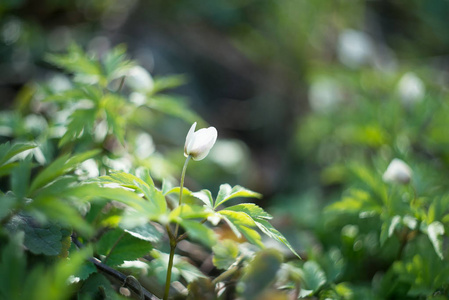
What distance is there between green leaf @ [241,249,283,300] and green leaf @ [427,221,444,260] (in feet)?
2.08

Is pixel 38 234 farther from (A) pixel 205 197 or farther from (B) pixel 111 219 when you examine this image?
(A) pixel 205 197

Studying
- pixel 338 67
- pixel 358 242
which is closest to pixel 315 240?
pixel 358 242

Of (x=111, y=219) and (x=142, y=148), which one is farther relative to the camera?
(x=142, y=148)

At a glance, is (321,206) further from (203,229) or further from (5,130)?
(5,130)

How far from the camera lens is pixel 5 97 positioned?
289cm

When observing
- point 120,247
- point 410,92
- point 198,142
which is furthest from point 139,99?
point 410,92

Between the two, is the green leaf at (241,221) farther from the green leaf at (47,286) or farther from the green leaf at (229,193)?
the green leaf at (47,286)

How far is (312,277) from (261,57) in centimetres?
278

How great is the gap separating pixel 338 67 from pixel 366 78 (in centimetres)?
43

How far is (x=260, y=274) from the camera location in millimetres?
1354

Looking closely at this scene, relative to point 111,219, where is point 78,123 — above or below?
above

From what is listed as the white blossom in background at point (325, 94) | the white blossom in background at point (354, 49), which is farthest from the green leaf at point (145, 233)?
the white blossom in background at point (354, 49)

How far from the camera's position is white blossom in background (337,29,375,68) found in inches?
142

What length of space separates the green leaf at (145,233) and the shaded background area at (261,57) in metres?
1.45
